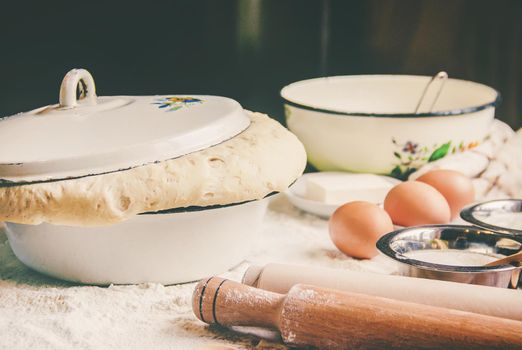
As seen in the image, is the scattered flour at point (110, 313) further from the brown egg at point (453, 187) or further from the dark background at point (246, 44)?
the dark background at point (246, 44)

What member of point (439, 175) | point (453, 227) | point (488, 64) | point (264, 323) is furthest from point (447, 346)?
point (488, 64)

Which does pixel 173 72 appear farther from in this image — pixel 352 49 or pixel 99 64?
pixel 352 49

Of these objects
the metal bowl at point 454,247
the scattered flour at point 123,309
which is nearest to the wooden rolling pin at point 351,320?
the scattered flour at point 123,309

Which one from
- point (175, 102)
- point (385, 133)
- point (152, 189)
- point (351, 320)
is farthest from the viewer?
point (385, 133)

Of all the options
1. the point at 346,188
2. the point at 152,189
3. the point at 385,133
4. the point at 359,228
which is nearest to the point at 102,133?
the point at 152,189

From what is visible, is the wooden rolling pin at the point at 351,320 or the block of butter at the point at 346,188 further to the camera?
the block of butter at the point at 346,188

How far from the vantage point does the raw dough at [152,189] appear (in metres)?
0.92

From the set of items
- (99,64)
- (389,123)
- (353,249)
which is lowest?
(353,249)

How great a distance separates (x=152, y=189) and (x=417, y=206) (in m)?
0.55

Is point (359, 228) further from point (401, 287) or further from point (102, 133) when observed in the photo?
point (102, 133)

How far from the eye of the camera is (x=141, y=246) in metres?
0.99

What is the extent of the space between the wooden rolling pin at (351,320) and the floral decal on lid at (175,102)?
412 mm

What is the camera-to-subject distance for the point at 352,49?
6.71 feet

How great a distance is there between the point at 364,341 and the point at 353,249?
1.38ft
